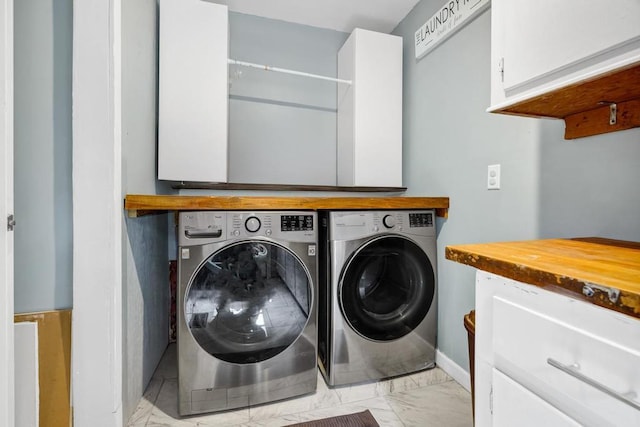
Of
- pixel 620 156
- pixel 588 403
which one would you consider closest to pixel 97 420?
pixel 588 403

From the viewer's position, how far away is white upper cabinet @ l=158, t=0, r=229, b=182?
1.79 meters

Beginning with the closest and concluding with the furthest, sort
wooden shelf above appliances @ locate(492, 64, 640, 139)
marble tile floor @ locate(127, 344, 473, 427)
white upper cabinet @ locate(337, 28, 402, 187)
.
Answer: wooden shelf above appliances @ locate(492, 64, 640, 139) < marble tile floor @ locate(127, 344, 473, 427) < white upper cabinet @ locate(337, 28, 402, 187)

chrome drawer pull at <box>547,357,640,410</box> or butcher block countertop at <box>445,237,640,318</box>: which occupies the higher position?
butcher block countertop at <box>445,237,640,318</box>

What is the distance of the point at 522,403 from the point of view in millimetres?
664

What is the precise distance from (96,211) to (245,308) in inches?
29.1

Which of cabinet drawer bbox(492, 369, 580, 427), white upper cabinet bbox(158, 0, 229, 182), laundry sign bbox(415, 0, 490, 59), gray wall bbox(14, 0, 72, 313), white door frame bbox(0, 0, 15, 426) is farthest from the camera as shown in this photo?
white upper cabinet bbox(158, 0, 229, 182)

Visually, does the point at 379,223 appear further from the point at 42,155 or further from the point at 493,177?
the point at 42,155

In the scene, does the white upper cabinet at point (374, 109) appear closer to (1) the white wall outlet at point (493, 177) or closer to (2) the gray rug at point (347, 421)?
(1) the white wall outlet at point (493, 177)

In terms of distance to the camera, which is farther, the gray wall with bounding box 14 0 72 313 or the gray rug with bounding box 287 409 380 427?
the gray rug with bounding box 287 409 380 427

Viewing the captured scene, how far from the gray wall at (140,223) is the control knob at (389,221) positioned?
122 centimetres

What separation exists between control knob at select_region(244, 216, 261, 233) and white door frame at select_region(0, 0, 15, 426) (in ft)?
2.59

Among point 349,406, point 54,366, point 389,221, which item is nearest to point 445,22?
point 389,221

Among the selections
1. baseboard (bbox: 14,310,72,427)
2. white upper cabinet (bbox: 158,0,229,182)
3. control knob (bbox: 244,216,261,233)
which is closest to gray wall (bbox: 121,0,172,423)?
white upper cabinet (bbox: 158,0,229,182)

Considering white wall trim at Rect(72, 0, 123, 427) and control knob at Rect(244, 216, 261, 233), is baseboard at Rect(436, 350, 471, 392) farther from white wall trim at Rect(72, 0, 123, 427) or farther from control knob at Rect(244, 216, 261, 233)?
white wall trim at Rect(72, 0, 123, 427)
